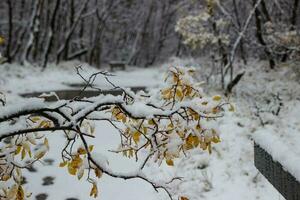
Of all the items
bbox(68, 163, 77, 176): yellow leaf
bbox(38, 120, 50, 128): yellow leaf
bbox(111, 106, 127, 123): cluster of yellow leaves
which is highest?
bbox(111, 106, 127, 123): cluster of yellow leaves

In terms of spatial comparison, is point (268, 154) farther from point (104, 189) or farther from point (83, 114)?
point (104, 189)

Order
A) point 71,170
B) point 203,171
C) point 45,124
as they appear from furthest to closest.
→ point 203,171, point 45,124, point 71,170

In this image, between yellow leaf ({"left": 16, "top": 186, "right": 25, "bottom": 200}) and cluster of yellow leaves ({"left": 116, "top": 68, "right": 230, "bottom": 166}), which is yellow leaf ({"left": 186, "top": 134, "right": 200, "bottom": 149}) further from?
yellow leaf ({"left": 16, "top": 186, "right": 25, "bottom": 200})

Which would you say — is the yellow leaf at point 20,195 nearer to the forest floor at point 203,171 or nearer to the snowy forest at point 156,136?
the snowy forest at point 156,136

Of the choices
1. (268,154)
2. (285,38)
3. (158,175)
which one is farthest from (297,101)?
(268,154)

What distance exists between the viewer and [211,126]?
222cm

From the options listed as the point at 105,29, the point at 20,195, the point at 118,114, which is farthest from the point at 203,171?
the point at 105,29

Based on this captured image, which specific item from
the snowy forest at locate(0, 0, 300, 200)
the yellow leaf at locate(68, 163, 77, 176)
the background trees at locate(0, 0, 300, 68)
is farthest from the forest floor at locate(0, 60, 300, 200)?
the background trees at locate(0, 0, 300, 68)

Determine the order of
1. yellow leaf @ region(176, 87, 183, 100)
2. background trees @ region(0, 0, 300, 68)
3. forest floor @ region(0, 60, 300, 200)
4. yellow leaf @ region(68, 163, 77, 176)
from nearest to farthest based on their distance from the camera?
yellow leaf @ region(68, 163, 77, 176), yellow leaf @ region(176, 87, 183, 100), forest floor @ region(0, 60, 300, 200), background trees @ region(0, 0, 300, 68)

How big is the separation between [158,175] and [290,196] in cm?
427

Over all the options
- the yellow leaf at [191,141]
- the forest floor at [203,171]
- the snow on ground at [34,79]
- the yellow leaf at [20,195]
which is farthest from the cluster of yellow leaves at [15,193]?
the snow on ground at [34,79]

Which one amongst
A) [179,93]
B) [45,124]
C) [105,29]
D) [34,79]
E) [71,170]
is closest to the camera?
[71,170]

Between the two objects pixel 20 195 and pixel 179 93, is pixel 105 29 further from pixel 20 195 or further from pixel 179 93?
pixel 20 195

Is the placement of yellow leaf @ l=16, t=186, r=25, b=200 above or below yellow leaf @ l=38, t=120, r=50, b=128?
below
